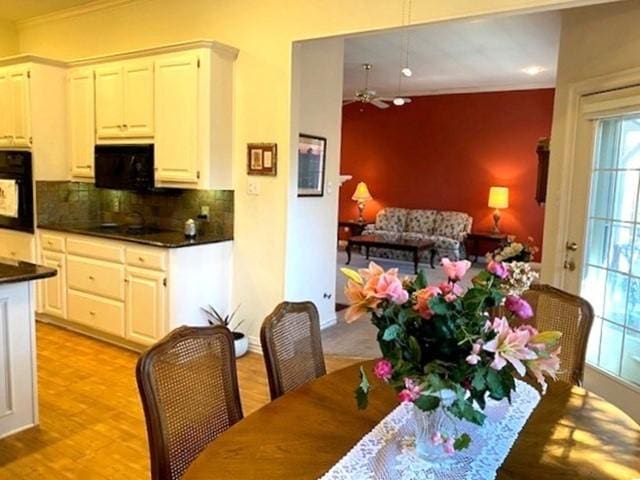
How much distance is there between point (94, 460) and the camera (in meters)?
2.56

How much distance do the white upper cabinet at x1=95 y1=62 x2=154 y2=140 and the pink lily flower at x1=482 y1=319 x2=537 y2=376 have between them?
3661 millimetres

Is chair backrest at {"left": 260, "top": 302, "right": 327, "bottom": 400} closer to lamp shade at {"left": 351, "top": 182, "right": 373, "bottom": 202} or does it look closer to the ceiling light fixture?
the ceiling light fixture

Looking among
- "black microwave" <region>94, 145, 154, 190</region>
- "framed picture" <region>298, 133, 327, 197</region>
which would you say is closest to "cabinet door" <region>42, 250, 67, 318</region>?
"black microwave" <region>94, 145, 154, 190</region>

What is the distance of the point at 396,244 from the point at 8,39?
5.66m

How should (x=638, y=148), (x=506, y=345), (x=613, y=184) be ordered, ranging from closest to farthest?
(x=506, y=345) → (x=638, y=148) → (x=613, y=184)

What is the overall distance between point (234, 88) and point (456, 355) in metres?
3.36

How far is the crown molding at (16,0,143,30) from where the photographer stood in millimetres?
4680

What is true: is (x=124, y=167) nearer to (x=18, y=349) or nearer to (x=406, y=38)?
(x=18, y=349)

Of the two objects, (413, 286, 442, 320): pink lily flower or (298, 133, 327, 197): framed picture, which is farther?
(298, 133, 327, 197): framed picture

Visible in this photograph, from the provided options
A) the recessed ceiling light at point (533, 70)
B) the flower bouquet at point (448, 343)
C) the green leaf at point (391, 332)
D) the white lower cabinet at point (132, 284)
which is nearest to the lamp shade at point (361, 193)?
the recessed ceiling light at point (533, 70)

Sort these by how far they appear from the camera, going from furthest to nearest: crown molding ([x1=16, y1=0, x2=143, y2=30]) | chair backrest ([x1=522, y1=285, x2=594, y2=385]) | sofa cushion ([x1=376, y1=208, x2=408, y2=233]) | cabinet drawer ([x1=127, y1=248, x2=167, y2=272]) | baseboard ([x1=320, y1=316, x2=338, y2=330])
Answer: sofa cushion ([x1=376, y1=208, x2=408, y2=233])
baseboard ([x1=320, y1=316, x2=338, y2=330])
crown molding ([x1=16, y1=0, x2=143, y2=30])
cabinet drawer ([x1=127, y1=248, x2=167, y2=272])
chair backrest ([x1=522, y1=285, x2=594, y2=385])

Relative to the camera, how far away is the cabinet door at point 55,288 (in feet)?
14.7

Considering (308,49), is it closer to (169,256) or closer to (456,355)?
(169,256)

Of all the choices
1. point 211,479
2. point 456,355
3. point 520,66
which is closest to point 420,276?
point 456,355
